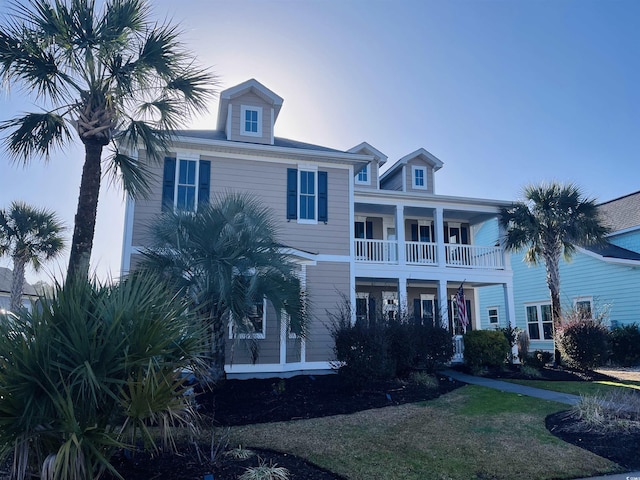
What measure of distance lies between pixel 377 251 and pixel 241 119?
6.50 metres

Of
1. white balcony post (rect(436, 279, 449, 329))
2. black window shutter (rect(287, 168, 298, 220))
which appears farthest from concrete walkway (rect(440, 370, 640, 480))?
black window shutter (rect(287, 168, 298, 220))

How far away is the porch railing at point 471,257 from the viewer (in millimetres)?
17344

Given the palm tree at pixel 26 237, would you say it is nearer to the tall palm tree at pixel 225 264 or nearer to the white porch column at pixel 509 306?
the tall palm tree at pixel 225 264

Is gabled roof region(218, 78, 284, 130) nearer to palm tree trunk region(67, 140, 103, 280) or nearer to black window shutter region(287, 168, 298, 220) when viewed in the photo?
black window shutter region(287, 168, 298, 220)

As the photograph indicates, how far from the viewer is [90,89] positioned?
845 centimetres

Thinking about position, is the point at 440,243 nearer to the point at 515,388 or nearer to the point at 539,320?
the point at 515,388

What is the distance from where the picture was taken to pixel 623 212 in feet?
71.6

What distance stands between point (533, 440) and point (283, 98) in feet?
39.3

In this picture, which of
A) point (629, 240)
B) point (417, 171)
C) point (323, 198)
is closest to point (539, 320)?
point (629, 240)

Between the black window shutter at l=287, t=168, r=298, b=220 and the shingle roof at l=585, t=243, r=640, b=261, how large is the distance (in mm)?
13580

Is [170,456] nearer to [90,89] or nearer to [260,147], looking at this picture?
[90,89]

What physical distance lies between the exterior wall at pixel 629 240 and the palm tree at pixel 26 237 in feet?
77.6

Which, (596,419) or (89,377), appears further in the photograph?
(596,419)

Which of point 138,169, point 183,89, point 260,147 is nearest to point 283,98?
point 260,147
